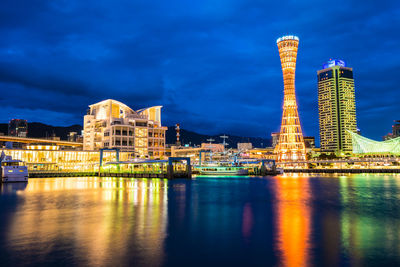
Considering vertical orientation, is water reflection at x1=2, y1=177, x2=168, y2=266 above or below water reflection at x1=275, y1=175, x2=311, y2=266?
above

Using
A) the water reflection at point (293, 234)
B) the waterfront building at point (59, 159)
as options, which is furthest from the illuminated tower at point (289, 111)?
the water reflection at point (293, 234)

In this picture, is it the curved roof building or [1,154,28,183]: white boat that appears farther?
the curved roof building

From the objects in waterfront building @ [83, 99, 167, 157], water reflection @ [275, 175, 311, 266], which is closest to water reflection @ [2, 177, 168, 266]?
water reflection @ [275, 175, 311, 266]

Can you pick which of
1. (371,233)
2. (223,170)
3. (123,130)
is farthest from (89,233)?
(123,130)

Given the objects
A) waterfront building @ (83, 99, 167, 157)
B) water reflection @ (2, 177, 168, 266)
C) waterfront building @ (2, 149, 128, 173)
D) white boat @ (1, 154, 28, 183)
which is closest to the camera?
water reflection @ (2, 177, 168, 266)

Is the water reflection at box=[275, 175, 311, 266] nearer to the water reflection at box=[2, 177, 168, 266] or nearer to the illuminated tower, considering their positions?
the water reflection at box=[2, 177, 168, 266]

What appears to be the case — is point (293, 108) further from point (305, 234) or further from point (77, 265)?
point (77, 265)

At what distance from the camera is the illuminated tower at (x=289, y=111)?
98.8 metres

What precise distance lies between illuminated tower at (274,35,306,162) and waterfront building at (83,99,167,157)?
4569cm

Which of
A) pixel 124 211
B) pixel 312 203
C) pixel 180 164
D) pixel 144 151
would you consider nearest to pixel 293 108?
pixel 180 164

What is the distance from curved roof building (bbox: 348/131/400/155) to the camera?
14112 centimetres

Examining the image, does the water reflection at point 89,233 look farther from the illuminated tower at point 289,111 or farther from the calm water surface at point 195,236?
the illuminated tower at point 289,111

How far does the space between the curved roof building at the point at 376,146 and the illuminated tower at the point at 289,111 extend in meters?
50.3

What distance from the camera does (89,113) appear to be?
433 feet
